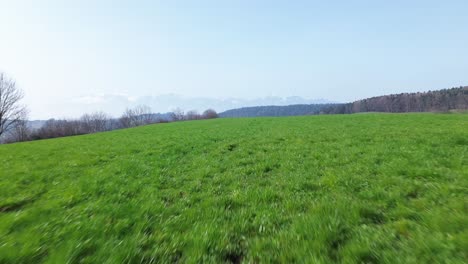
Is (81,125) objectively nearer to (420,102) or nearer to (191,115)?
(191,115)

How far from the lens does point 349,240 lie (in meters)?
4.09

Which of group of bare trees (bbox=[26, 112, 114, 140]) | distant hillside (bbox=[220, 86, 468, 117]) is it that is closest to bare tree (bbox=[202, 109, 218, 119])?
group of bare trees (bbox=[26, 112, 114, 140])

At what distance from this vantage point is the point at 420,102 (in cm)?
15150

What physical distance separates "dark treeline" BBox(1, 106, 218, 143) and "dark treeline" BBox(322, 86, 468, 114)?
389ft

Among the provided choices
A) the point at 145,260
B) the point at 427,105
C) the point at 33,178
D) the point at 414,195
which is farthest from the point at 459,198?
the point at 427,105

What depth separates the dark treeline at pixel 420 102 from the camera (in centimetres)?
13957

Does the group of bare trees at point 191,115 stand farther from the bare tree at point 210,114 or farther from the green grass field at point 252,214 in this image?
the green grass field at point 252,214

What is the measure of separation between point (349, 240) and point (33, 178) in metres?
12.0

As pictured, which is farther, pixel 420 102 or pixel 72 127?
pixel 420 102

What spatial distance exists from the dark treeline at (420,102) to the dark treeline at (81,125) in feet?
389

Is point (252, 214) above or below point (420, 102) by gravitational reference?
above

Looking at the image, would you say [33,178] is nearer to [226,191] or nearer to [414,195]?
[226,191]

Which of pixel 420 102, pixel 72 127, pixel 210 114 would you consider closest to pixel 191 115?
pixel 210 114

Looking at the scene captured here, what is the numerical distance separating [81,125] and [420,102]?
20055cm
